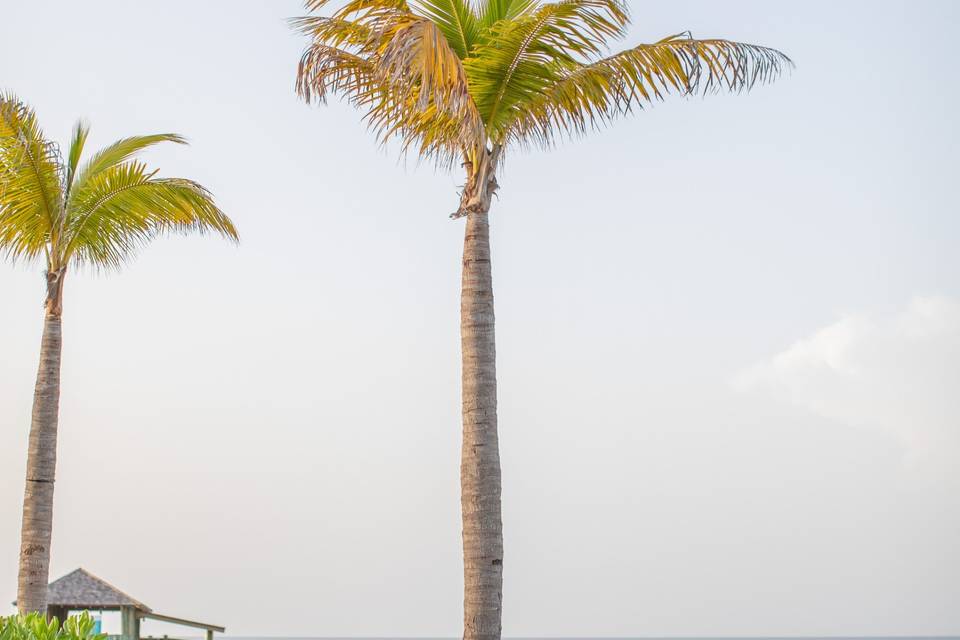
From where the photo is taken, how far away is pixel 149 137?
16.5 metres

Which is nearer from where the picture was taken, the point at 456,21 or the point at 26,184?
A: the point at 456,21

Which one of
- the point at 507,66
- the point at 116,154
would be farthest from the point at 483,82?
the point at 116,154

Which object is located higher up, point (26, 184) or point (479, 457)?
point (26, 184)

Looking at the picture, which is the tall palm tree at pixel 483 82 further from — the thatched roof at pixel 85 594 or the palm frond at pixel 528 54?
the thatched roof at pixel 85 594

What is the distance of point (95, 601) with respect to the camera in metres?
27.9

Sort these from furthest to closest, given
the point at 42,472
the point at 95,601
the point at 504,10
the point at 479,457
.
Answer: the point at 95,601 < the point at 42,472 < the point at 504,10 < the point at 479,457

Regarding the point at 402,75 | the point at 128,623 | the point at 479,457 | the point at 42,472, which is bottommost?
the point at 128,623

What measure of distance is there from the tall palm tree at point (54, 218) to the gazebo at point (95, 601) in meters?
14.1

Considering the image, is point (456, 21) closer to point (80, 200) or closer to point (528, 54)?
point (528, 54)

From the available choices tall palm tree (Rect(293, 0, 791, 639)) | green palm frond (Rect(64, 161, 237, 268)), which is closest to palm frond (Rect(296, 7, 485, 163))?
tall palm tree (Rect(293, 0, 791, 639))

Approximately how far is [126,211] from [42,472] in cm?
400

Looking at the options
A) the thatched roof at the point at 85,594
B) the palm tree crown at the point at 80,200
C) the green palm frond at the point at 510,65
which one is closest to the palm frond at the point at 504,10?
the green palm frond at the point at 510,65

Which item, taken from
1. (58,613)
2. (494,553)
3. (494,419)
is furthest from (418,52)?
(58,613)

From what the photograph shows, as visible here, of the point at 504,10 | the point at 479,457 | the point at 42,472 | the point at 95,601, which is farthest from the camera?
the point at 95,601
